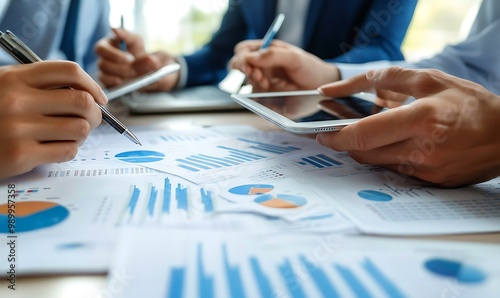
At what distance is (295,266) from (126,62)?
69 cm

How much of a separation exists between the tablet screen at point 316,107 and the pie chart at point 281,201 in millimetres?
111

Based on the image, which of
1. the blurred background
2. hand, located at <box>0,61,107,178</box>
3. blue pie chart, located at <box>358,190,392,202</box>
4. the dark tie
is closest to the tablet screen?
blue pie chart, located at <box>358,190,392,202</box>

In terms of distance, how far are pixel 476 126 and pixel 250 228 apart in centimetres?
24

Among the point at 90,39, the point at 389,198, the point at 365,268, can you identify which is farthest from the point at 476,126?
the point at 90,39

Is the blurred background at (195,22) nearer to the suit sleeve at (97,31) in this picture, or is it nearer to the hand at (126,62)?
the suit sleeve at (97,31)

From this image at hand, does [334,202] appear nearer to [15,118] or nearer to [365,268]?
[365,268]

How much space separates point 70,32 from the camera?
1.13 m

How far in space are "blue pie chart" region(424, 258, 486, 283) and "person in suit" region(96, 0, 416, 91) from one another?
72cm

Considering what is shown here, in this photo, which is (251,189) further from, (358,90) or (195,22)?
(195,22)

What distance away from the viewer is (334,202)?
38cm

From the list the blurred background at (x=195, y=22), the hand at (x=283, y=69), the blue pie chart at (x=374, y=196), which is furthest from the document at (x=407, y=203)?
the blurred background at (x=195, y=22)

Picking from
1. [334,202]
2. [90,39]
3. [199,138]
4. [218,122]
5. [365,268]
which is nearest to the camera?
[365,268]

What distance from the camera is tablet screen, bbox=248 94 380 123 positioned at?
1.65 ft

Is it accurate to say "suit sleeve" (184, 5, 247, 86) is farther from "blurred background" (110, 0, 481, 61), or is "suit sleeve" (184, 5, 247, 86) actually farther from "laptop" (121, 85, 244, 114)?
"blurred background" (110, 0, 481, 61)
